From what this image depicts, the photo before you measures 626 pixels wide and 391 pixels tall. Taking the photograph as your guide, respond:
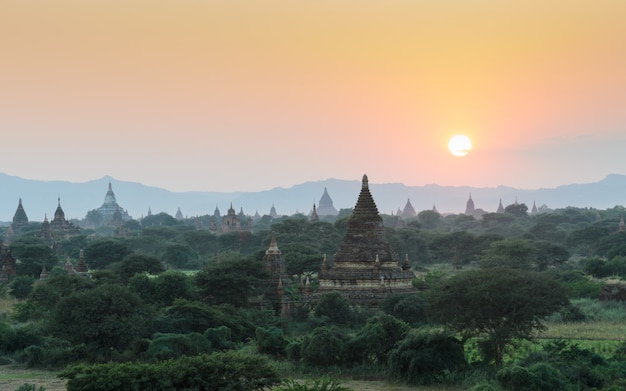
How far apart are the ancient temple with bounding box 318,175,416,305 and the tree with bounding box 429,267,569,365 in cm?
1458

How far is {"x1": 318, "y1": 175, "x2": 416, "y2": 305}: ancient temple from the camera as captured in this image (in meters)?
58.1

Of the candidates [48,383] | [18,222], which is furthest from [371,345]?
[18,222]

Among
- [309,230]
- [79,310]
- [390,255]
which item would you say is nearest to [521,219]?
[309,230]

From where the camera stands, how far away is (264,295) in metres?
59.7

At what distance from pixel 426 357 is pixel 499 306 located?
162 inches

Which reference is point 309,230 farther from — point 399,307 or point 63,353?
point 63,353

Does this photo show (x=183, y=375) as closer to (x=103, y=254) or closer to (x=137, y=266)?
(x=137, y=266)

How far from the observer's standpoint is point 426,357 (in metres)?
39.9

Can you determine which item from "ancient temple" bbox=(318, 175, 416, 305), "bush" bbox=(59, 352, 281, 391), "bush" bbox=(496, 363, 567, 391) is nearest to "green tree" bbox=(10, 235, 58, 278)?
"ancient temple" bbox=(318, 175, 416, 305)

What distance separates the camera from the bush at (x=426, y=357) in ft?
131

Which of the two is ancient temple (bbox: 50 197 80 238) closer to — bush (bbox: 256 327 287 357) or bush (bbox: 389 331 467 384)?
bush (bbox: 256 327 287 357)

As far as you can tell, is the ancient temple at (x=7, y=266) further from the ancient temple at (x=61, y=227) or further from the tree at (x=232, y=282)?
the ancient temple at (x=61, y=227)

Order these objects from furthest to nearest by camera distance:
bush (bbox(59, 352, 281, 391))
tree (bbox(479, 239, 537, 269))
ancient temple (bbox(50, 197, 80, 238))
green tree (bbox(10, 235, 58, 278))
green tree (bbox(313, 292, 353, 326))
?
ancient temple (bbox(50, 197, 80, 238)), green tree (bbox(10, 235, 58, 278)), tree (bbox(479, 239, 537, 269)), green tree (bbox(313, 292, 353, 326)), bush (bbox(59, 352, 281, 391))

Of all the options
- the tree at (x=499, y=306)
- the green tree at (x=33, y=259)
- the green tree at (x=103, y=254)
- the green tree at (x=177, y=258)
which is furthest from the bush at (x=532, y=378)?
the green tree at (x=177, y=258)
